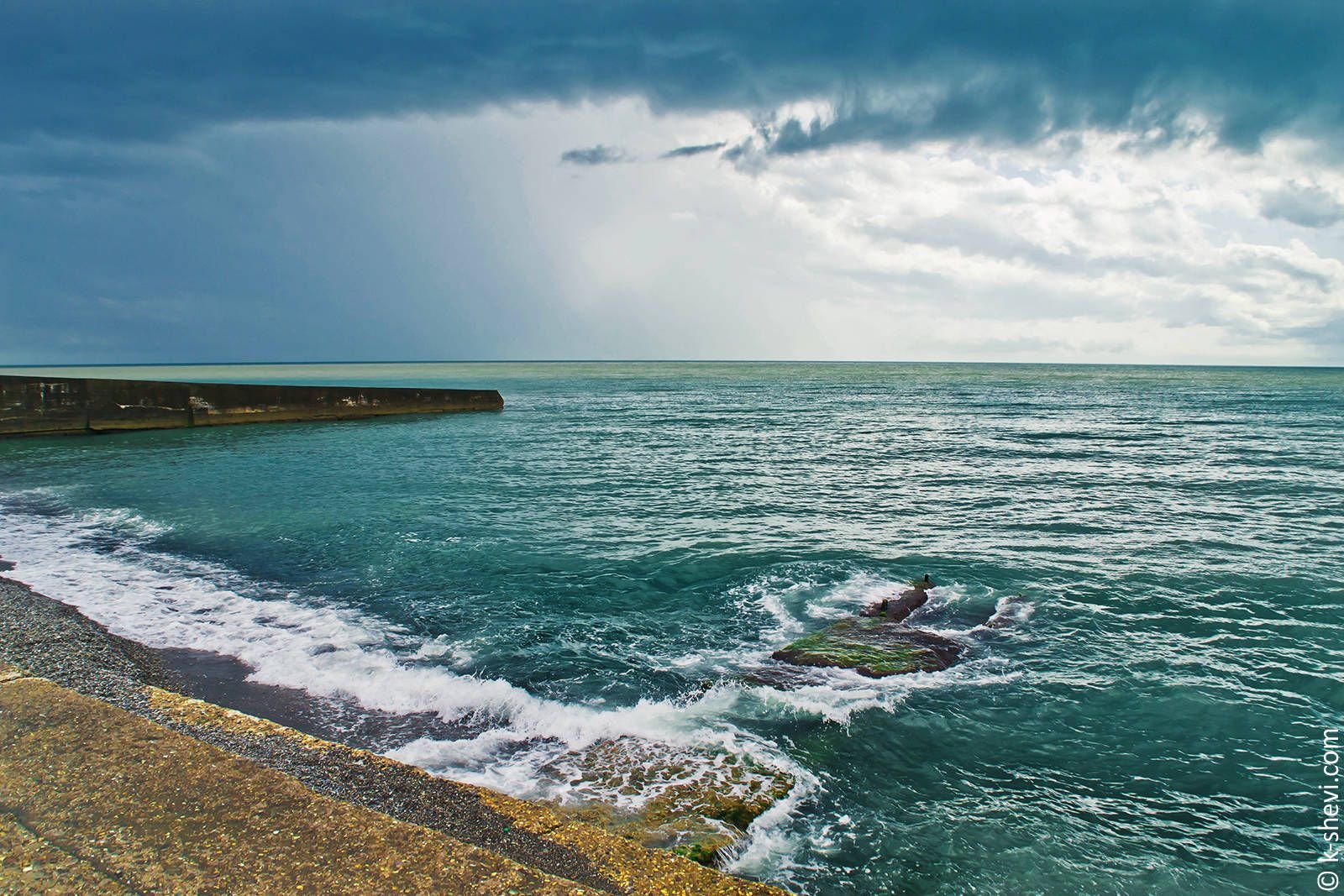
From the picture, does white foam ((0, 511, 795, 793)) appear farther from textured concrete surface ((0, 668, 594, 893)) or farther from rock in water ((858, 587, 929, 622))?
rock in water ((858, 587, 929, 622))

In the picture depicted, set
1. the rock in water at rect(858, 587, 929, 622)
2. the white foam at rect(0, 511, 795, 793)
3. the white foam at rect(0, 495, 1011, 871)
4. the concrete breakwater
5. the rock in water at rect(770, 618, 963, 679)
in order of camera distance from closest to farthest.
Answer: the white foam at rect(0, 495, 1011, 871) → the white foam at rect(0, 511, 795, 793) → the rock in water at rect(770, 618, 963, 679) → the rock in water at rect(858, 587, 929, 622) → the concrete breakwater

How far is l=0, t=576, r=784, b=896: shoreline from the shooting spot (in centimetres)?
453

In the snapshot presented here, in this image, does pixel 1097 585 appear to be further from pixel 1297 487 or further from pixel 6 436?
pixel 6 436

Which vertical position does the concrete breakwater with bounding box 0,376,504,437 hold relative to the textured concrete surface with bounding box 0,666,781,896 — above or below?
above

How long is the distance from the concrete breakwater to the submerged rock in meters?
39.7

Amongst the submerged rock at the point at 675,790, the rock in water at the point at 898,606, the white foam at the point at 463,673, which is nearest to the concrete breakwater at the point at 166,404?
the white foam at the point at 463,673

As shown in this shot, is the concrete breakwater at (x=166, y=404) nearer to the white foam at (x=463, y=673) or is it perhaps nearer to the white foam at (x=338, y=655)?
the white foam at (x=338, y=655)

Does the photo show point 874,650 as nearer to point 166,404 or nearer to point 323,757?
point 323,757

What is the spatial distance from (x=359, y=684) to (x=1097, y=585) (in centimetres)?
1242

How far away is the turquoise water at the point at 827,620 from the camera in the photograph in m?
6.46

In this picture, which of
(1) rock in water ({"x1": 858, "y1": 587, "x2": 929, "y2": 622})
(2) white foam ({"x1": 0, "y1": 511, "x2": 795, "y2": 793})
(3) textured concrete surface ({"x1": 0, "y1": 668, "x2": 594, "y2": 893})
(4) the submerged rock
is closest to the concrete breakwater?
(2) white foam ({"x1": 0, "y1": 511, "x2": 795, "y2": 793})

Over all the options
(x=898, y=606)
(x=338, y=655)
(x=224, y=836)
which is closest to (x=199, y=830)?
(x=224, y=836)

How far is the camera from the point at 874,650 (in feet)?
32.3

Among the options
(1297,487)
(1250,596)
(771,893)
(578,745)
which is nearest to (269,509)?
(578,745)
